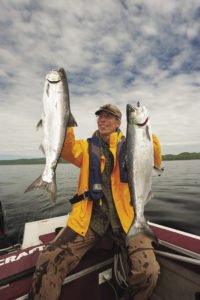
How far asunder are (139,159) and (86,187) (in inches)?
48.5

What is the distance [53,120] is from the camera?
2.89 m

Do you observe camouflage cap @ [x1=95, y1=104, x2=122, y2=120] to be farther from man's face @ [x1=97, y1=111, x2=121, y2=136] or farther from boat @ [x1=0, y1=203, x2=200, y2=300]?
boat @ [x1=0, y1=203, x2=200, y2=300]

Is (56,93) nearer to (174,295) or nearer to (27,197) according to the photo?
(174,295)

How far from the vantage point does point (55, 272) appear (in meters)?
3.24

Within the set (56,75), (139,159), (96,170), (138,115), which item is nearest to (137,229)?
(139,159)

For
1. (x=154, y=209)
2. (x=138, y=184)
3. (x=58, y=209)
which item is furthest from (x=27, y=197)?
(x=138, y=184)

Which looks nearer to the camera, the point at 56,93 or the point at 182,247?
the point at 56,93

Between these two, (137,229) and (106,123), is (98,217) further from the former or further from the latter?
(106,123)

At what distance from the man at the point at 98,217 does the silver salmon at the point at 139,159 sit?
446 millimetres

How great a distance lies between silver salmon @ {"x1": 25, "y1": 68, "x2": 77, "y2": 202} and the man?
885 millimetres

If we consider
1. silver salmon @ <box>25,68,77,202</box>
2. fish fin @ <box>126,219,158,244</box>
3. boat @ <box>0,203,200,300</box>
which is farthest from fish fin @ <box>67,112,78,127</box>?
boat @ <box>0,203,200,300</box>

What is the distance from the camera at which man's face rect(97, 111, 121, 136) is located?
4594 mm

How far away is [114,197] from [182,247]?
1.39 metres

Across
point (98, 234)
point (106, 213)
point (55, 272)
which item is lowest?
point (55, 272)
